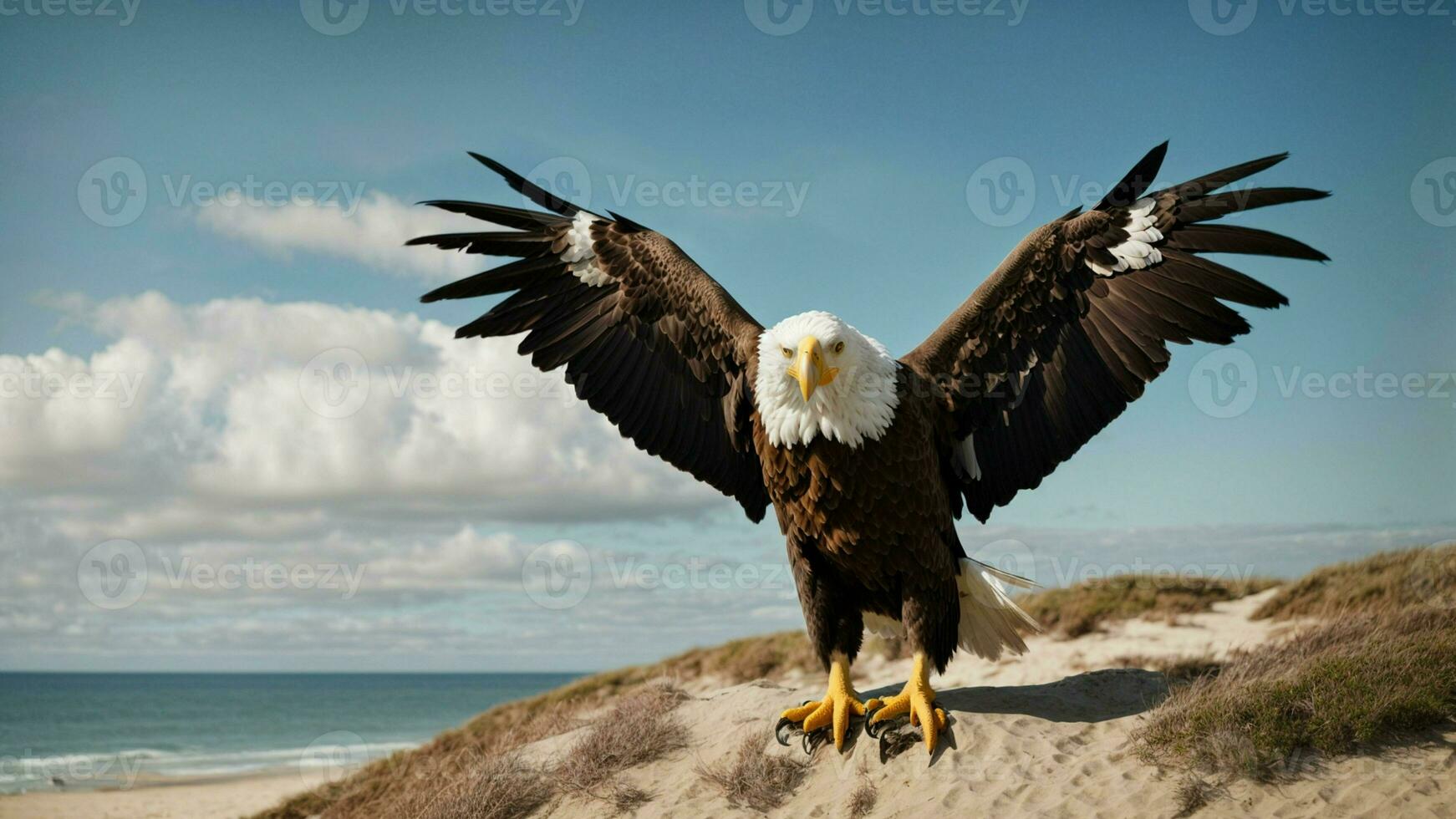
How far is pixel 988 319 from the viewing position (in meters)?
5.73

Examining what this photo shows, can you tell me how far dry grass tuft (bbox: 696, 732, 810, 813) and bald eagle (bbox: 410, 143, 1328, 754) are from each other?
12.8 inches

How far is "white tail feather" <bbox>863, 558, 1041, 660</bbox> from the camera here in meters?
5.95

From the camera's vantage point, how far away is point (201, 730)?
41438 mm

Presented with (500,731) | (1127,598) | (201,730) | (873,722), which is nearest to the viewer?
(873,722)

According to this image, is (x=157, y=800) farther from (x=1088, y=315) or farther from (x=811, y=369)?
(x=1088, y=315)

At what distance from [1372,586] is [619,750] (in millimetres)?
10344

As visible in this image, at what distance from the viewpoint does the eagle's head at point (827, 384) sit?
5.05m

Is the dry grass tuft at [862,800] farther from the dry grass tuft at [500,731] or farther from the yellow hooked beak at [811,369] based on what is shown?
the dry grass tuft at [500,731]

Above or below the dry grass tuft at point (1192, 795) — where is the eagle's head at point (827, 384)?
above

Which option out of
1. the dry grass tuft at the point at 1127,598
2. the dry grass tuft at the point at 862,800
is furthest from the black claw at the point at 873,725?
the dry grass tuft at the point at 1127,598

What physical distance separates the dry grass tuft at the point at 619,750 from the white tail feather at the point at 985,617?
88.1 inches

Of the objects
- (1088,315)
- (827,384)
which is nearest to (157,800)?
(827,384)

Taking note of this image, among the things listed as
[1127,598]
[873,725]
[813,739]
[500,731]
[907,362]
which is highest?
[907,362]

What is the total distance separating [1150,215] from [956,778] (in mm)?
3606
